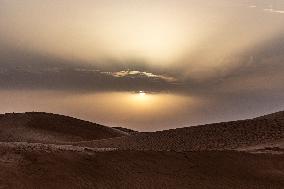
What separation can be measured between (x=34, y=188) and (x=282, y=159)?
1209 cm

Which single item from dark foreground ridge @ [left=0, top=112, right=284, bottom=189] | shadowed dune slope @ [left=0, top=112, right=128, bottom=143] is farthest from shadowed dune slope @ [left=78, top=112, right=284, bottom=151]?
shadowed dune slope @ [left=0, top=112, right=128, bottom=143]

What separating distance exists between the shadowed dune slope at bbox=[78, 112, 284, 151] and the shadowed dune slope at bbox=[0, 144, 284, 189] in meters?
7.30

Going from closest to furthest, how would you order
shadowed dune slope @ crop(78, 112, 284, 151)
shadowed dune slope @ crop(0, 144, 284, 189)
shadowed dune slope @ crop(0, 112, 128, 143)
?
shadowed dune slope @ crop(0, 144, 284, 189) < shadowed dune slope @ crop(78, 112, 284, 151) < shadowed dune slope @ crop(0, 112, 128, 143)

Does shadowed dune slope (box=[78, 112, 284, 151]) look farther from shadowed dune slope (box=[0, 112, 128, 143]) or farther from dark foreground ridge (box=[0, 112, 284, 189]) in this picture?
shadowed dune slope (box=[0, 112, 128, 143])

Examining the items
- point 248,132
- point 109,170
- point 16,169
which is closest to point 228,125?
point 248,132

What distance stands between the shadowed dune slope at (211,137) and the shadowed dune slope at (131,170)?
23.9 feet

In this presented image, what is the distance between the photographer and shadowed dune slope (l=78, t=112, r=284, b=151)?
28.9 metres

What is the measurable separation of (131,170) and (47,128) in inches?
1113

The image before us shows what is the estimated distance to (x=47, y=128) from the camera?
44719mm

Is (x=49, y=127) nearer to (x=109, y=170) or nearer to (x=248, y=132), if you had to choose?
(x=248, y=132)

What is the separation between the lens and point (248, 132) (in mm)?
32031

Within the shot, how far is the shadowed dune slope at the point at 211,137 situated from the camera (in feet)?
94.9

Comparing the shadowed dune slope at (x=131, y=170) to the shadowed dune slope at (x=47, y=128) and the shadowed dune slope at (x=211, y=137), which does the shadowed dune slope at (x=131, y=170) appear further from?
the shadowed dune slope at (x=47, y=128)

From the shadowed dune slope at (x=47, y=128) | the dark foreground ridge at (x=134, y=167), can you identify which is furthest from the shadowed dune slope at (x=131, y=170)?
the shadowed dune slope at (x=47, y=128)
